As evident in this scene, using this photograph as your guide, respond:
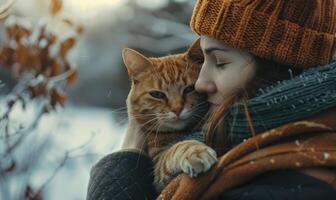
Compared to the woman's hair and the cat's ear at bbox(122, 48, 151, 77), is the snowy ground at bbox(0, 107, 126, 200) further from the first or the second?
the woman's hair

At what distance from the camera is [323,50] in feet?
6.33

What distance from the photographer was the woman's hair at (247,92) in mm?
1863

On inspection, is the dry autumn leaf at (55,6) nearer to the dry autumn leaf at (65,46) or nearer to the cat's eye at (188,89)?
the dry autumn leaf at (65,46)

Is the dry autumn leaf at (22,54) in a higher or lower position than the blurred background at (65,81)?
higher

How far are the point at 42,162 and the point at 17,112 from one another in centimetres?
→ 70

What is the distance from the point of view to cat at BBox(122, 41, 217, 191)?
228cm

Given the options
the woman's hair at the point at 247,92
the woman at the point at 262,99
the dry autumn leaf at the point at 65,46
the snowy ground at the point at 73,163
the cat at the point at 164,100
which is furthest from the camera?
the snowy ground at the point at 73,163

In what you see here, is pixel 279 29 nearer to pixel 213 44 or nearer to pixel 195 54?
pixel 213 44

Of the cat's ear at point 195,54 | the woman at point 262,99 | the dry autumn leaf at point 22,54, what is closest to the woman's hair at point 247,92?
the woman at point 262,99

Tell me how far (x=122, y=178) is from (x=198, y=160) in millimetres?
390

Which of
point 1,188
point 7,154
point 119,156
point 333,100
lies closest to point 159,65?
point 119,156

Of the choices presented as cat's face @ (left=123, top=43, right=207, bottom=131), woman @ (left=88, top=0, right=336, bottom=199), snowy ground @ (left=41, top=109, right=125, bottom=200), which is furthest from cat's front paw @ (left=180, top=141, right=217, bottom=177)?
snowy ground @ (left=41, top=109, right=125, bottom=200)

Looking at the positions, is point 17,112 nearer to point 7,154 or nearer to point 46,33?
point 7,154

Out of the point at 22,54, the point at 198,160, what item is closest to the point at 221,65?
the point at 198,160
